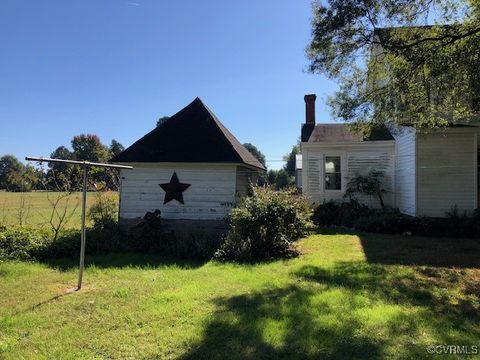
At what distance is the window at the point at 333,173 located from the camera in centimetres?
1886

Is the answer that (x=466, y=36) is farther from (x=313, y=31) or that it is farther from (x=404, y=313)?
(x=404, y=313)

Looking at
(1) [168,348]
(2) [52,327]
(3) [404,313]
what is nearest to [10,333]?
(2) [52,327]

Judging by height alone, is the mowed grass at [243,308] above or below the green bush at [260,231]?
below

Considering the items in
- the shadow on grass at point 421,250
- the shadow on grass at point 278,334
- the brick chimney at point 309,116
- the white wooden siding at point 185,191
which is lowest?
the shadow on grass at point 278,334

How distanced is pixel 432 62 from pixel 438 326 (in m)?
6.33

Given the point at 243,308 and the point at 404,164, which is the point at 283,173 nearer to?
the point at 404,164

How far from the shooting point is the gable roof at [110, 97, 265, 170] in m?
12.0

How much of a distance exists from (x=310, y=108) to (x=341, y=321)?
18270 mm

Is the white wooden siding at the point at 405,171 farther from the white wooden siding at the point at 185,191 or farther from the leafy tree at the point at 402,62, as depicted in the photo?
the white wooden siding at the point at 185,191

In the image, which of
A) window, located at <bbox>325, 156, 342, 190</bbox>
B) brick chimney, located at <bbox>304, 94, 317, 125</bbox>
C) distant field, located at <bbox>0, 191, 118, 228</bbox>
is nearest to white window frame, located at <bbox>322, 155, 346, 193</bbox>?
window, located at <bbox>325, 156, 342, 190</bbox>

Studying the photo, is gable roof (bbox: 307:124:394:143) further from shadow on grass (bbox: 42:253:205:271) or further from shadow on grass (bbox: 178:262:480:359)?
shadow on grass (bbox: 178:262:480:359)

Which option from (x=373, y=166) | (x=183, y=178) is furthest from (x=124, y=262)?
(x=373, y=166)

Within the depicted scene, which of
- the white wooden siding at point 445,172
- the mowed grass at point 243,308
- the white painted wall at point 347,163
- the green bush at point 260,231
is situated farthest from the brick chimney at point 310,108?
the mowed grass at point 243,308

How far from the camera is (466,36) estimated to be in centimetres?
898
